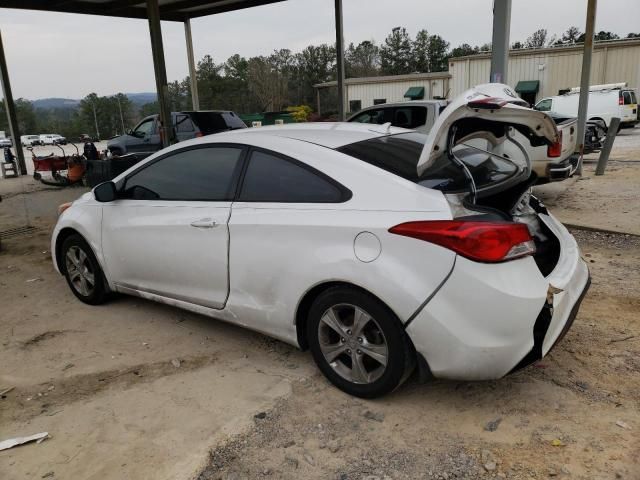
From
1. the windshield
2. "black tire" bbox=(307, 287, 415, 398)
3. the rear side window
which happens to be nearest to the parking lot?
"black tire" bbox=(307, 287, 415, 398)

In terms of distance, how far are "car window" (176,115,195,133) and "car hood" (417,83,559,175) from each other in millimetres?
11314

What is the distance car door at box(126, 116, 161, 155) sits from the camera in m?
14.2

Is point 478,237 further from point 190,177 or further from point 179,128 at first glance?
point 179,128

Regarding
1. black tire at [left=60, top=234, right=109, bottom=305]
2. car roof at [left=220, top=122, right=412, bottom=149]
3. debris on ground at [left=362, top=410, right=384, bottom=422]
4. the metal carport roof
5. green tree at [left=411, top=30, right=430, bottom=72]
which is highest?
green tree at [left=411, top=30, right=430, bottom=72]

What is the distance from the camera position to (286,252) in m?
3.01

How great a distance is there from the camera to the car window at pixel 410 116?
844cm

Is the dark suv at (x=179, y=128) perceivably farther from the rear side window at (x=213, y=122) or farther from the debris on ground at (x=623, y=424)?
the debris on ground at (x=623, y=424)

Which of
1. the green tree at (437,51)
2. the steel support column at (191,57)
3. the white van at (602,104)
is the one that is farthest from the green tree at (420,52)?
the steel support column at (191,57)

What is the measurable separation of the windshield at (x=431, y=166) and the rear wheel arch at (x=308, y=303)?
25.2 inches

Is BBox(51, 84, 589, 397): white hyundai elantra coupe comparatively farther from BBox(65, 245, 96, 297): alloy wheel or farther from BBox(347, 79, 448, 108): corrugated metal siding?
BBox(347, 79, 448, 108): corrugated metal siding

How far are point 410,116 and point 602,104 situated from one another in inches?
640

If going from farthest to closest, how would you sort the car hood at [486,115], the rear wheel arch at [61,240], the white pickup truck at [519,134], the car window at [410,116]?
the car window at [410,116] < the white pickup truck at [519,134] < the rear wheel arch at [61,240] < the car hood at [486,115]

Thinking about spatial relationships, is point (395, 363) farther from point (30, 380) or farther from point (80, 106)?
point (80, 106)

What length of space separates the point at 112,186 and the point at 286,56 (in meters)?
51.1
